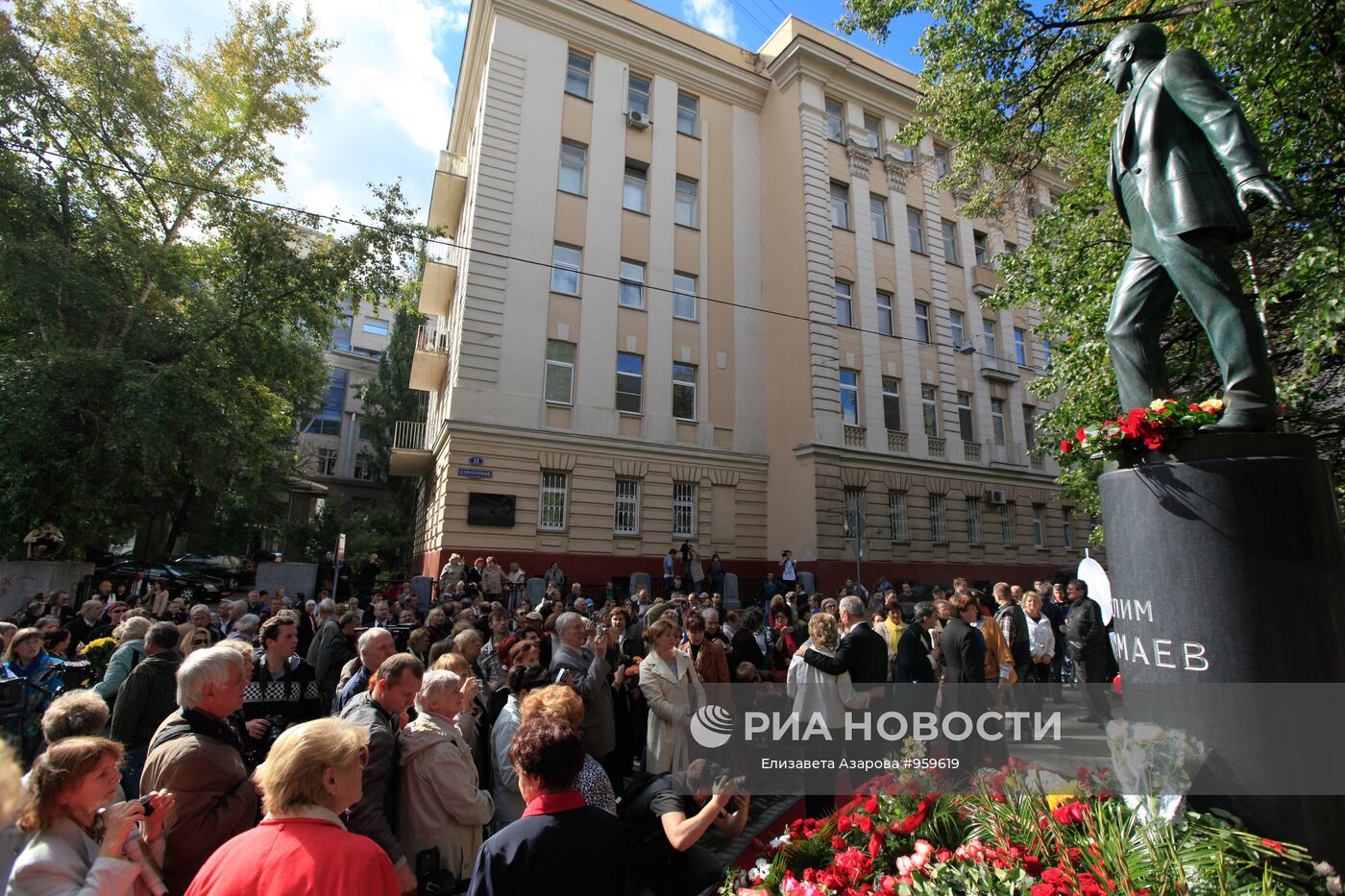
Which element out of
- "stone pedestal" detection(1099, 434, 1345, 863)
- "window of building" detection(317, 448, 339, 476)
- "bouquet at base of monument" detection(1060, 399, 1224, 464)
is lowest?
"stone pedestal" detection(1099, 434, 1345, 863)

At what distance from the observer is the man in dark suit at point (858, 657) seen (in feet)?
18.4

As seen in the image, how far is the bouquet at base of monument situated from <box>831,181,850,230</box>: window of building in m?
22.7

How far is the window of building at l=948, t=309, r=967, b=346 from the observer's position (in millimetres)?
27594

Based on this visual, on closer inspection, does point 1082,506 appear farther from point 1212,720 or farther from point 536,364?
point 536,364

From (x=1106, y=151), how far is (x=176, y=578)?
29.2 m

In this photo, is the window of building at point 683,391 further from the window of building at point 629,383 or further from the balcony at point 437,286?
the balcony at point 437,286

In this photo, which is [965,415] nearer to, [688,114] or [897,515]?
[897,515]

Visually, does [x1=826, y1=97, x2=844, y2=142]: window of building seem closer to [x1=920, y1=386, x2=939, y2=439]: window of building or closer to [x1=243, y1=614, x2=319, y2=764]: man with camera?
[x1=920, y1=386, x2=939, y2=439]: window of building

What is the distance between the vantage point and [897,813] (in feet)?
10.9

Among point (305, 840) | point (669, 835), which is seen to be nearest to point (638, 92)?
point (669, 835)

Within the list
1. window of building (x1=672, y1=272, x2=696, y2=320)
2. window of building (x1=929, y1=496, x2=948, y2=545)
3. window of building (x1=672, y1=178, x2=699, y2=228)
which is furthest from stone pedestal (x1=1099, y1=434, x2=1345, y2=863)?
window of building (x1=929, y1=496, x2=948, y2=545)

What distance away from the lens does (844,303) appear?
24.7m

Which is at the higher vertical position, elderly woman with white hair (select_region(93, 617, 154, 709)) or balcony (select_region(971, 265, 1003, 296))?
balcony (select_region(971, 265, 1003, 296))

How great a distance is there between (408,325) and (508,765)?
40.5 meters
